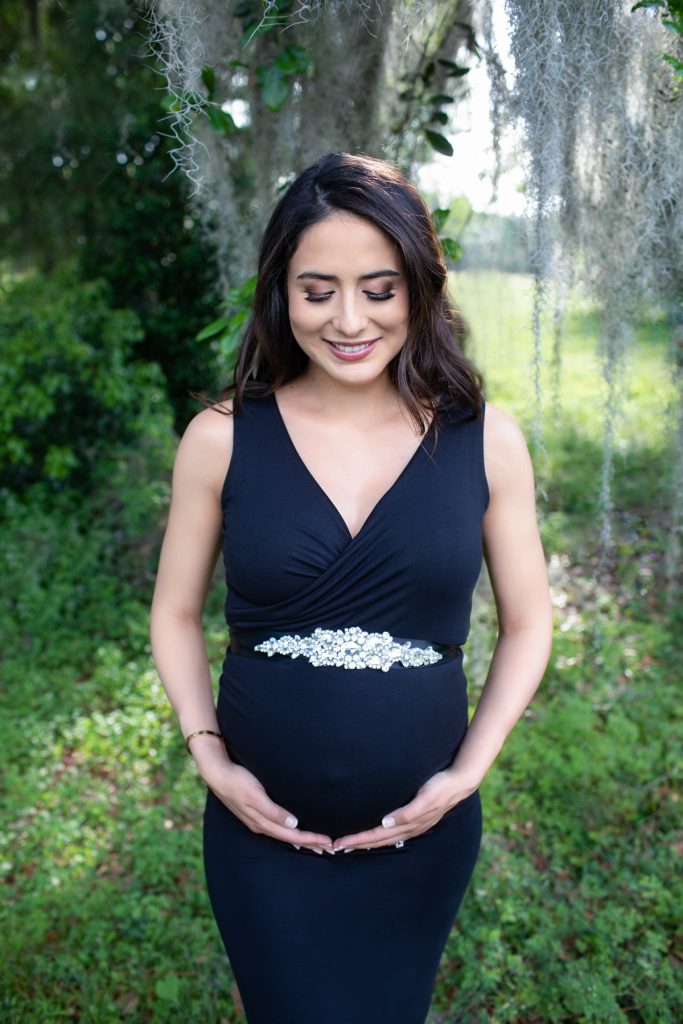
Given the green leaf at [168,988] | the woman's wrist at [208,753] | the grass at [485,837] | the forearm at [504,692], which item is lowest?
the green leaf at [168,988]

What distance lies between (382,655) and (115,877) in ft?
6.29

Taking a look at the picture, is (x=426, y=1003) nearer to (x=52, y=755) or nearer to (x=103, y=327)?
(x=52, y=755)


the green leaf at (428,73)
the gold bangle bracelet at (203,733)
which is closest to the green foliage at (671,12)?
the green leaf at (428,73)

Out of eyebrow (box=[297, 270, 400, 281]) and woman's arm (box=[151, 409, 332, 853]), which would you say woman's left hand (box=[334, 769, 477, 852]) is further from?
eyebrow (box=[297, 270, 400, 281])

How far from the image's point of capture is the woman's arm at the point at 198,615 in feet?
5.12

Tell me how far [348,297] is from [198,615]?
27.9 inches

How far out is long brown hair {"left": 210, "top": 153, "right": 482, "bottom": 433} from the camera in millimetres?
1495

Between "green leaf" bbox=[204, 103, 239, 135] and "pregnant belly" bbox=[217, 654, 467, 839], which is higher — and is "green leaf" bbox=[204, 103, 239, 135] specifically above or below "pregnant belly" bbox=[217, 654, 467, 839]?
above

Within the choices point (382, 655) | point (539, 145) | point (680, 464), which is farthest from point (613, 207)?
point (382, 655)

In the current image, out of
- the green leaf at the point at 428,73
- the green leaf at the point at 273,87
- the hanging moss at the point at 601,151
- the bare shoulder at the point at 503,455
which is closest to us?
the bare shoulder at the point at 503,455

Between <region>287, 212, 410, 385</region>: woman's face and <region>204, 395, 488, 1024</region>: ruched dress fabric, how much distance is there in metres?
0.19

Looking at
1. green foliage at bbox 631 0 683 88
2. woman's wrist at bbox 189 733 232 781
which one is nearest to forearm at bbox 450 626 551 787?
woman's wrist at bbox 189 733 232 781

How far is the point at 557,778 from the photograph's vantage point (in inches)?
126

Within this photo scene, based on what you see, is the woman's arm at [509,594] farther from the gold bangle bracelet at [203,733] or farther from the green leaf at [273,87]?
the green leaf at [273,87]
